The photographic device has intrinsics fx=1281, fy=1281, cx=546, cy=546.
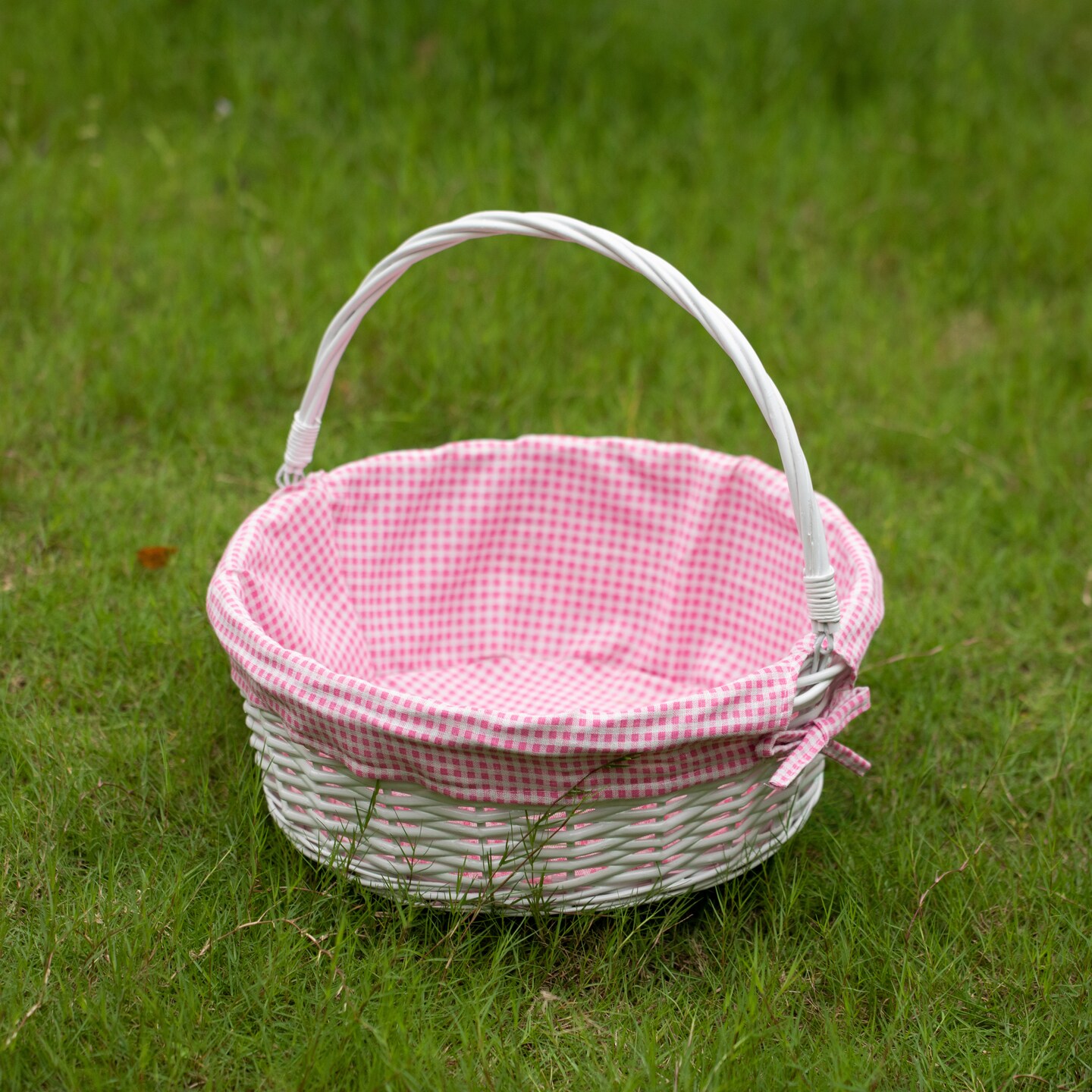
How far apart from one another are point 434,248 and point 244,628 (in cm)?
51

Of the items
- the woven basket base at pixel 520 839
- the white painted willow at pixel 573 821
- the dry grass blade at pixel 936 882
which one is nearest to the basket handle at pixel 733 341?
the white painted willow at pixel 573 821

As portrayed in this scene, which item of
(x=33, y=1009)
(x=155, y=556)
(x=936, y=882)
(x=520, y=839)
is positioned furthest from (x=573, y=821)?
(x=155, y=556)

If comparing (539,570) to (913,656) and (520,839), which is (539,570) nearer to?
(913,656)

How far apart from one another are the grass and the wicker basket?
0.38 ft

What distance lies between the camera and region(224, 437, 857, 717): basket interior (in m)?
2.00

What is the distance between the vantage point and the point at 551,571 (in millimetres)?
2195

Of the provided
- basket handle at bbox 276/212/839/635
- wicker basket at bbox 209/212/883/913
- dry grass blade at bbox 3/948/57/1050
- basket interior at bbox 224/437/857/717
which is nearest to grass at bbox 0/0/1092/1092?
dry grass blade at bbox 3/948/57/1050

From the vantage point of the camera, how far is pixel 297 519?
1911mm

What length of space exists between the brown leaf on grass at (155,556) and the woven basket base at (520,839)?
2.35 ft

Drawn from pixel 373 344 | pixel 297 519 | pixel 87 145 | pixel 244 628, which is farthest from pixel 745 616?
pixel 87 145

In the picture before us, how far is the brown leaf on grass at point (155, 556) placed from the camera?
211cm

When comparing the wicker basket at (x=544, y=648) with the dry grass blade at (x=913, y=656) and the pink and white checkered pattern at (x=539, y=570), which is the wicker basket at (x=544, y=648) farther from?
the dry grass blade at (x=913, y=656)

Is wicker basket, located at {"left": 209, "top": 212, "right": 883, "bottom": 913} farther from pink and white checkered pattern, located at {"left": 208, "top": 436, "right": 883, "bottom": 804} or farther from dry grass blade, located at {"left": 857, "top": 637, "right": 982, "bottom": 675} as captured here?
dry grass blade, located at {"left": 857, "top": 637, "right": 982, "bottom": 675}

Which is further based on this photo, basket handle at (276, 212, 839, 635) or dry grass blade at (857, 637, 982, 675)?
dry grass blade at (857, 637, 982, 675)
